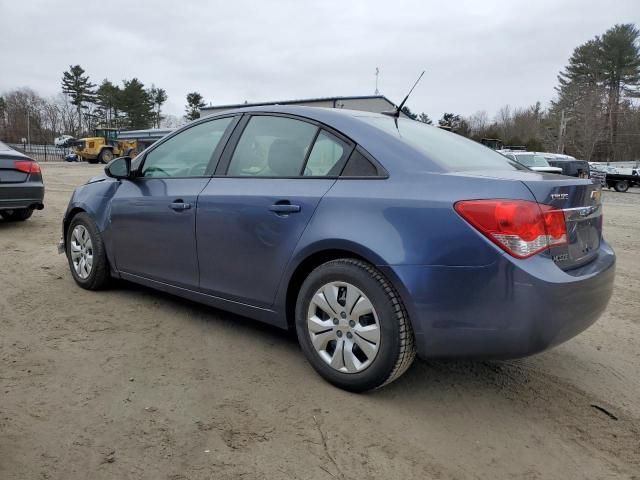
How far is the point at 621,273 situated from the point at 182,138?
493 cm

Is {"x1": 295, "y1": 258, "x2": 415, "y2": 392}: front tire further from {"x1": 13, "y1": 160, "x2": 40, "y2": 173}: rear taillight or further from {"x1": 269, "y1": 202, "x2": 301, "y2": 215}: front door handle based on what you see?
{"x1": 13, "y1": 160, "x2": 40, "y2": 173}: rear taillight

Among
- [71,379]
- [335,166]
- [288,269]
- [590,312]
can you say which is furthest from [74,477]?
[590,312]

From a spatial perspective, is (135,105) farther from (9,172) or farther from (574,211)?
(574,211)

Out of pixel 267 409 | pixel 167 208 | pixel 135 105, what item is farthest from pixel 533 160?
pixel 135 105

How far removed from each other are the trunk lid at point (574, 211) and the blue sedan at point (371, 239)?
0.04ft

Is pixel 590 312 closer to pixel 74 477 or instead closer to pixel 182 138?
pixel 74 477

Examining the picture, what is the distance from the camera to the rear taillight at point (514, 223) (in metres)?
2.38

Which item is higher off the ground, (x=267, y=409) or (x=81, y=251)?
(x=81, y=251)

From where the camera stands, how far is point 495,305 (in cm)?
Result: 238

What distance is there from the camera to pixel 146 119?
240ft

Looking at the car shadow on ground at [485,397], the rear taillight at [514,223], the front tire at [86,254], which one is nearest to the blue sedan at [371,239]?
the rear taillight at [514,223]

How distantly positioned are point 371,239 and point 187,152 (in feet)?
6.07

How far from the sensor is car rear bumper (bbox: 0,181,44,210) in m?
7.30

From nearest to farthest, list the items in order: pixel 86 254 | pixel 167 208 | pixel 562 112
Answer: pixel 167 208
pixel 86 254
pixel 562 112
